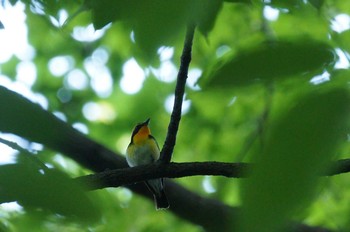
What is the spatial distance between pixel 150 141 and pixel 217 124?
1.15 m

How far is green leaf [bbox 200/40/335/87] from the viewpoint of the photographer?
1.60 feet

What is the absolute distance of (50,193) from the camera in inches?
18.7

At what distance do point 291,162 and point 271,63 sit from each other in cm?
12

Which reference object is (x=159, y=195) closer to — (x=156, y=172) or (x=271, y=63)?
(x=156, y=172)

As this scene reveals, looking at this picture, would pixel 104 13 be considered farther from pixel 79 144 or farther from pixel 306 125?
pixel 79 144

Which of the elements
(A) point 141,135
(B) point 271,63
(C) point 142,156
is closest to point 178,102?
(B) point 271,63

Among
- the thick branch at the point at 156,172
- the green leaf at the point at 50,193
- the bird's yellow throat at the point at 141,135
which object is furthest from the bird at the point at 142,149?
the green leaf at the point at 50,193

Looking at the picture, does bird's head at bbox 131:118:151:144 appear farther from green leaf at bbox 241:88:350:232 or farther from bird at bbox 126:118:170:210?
green leaf at bbox 241:88:350:232

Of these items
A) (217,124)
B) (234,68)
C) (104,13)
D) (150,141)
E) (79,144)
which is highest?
(217,124)

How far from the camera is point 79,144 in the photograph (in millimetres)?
3857

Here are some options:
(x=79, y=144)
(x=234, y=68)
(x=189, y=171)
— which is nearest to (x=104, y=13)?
(x=234, y=68)

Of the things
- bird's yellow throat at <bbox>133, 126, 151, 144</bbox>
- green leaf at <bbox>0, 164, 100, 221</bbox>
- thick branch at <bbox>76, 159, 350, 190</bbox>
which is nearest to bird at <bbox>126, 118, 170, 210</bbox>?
bird's yellow throat at <bbox>133, 126, 151, 144</bbox>

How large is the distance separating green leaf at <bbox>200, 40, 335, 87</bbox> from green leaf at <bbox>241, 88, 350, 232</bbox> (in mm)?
59

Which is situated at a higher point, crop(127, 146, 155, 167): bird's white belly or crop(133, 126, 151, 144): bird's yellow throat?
crop(133, 126, 151, 144): bird's yellow throat
